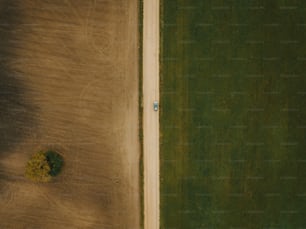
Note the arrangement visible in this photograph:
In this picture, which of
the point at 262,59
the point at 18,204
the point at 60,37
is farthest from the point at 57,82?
the point at 262,59

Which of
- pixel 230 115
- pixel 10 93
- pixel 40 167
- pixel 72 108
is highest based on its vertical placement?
pixel 10 93

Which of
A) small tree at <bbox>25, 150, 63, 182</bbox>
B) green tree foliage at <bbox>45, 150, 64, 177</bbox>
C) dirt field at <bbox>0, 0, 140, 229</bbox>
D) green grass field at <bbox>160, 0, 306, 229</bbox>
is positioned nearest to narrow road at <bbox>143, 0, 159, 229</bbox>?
green grass field at <bbox>160, 0, 306, 229</bbox>

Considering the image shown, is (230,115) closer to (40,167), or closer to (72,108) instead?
(72,108)

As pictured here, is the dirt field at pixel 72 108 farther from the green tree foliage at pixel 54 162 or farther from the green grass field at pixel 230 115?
the green grass field at pixel 230 115

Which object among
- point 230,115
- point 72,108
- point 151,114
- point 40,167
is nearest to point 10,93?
point 72,108

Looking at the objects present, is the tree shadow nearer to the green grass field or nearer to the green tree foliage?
the green tree foliage

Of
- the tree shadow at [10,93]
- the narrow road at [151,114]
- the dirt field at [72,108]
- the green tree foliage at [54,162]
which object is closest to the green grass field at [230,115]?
the narrow road at [151,114]
